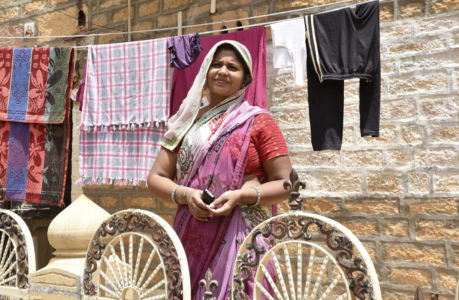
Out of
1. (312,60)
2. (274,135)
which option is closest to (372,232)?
(312,60)

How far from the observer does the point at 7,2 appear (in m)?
5.40

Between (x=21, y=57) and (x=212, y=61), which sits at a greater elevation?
(x=21, y=57)

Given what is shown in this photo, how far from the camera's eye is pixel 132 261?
1759 millimetres

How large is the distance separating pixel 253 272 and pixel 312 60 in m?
1.63

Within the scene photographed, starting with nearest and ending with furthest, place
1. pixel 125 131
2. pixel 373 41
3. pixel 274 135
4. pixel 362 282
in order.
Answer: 1. pixel 362 282
2. pixel 274 135
3. pixel 373 41
4. pixel 125 131

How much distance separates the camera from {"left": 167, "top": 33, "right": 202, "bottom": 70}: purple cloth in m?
3.32

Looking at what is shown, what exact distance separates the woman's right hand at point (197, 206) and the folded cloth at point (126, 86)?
1795 mm

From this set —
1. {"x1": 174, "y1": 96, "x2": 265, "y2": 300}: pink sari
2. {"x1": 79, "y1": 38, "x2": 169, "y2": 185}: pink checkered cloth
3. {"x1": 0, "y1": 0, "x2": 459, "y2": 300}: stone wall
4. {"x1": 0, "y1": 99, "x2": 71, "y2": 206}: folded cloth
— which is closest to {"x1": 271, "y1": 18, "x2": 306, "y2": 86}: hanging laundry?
{"x1": 0, "y1": 0, "x2": 459, "y2": 300}: stone wall

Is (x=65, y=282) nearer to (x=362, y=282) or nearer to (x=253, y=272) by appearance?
(x=253, y=272)

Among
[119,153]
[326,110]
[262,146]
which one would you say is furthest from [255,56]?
[262,146]

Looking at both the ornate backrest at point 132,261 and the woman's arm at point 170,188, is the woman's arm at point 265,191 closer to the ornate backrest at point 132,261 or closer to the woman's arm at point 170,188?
the woman's arm at point 170,188

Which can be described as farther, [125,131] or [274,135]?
[125,131]

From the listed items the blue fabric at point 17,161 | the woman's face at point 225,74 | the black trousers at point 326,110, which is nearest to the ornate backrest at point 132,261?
the woman's face at point 225,74

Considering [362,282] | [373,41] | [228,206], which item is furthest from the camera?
[373,41]
